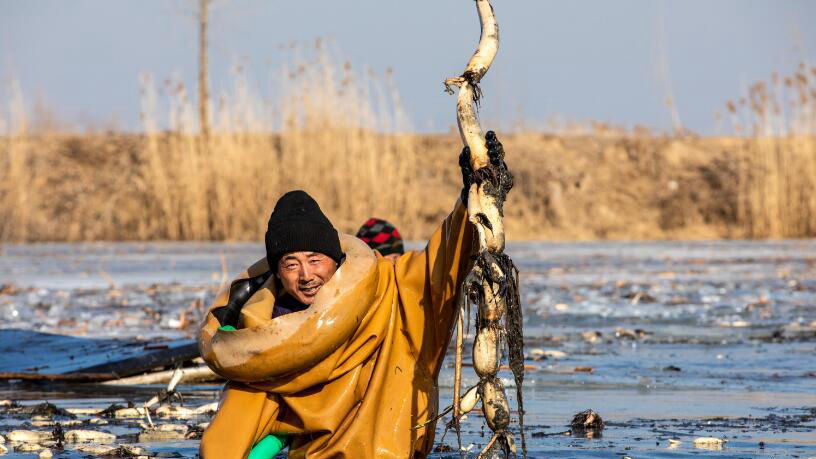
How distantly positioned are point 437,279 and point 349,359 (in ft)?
1.62

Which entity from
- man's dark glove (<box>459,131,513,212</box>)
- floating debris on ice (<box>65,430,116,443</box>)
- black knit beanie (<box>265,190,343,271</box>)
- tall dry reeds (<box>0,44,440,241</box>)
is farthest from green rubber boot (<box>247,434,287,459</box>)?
tall dry reeds (<box>0,44,440,241</box>)

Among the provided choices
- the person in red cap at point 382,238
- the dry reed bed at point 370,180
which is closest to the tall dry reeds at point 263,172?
the dry reed bed at point 370,180

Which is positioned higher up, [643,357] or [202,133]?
[202,133]

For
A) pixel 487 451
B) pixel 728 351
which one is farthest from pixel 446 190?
pixel 487 451

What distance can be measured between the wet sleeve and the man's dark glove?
15 cm

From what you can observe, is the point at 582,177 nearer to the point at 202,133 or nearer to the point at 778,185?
the point at 778,185

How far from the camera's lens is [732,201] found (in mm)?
34906

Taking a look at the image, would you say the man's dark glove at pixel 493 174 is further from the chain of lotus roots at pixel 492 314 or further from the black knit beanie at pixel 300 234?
the black knit beanie at pixel 300 234

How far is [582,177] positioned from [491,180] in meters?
32.6

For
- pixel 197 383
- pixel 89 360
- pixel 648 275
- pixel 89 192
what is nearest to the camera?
pixel 197 383

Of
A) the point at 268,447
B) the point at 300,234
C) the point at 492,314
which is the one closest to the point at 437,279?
the point at 492,314

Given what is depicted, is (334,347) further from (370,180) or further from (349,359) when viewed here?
(370,180)

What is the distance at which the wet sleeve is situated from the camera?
4.93 m

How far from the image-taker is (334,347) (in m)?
5.11
